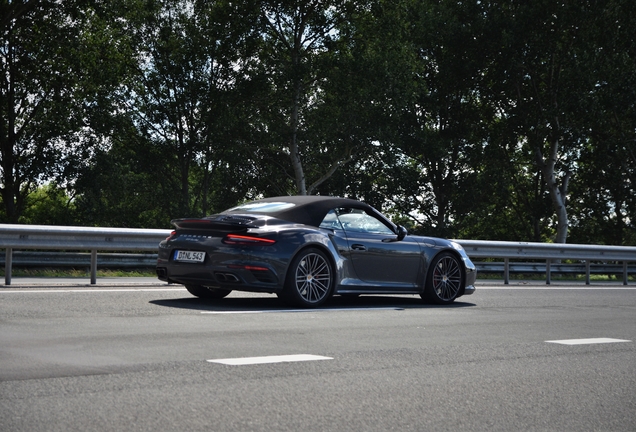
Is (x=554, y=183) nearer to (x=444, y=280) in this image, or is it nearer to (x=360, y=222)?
(x=444, y=280)

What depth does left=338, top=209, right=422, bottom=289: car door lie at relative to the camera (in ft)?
38.5

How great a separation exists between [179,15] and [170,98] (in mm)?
4236

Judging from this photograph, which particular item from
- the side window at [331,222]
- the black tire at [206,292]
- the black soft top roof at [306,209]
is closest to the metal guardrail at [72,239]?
the black tire at [206,292]

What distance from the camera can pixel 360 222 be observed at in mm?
12055

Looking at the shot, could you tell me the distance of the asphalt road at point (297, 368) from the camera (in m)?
4.80

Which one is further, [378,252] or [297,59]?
[297,59]

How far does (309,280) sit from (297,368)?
187 inches

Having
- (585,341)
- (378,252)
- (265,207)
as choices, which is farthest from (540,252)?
(585,341)

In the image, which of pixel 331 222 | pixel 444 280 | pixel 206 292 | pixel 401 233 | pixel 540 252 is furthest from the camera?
pixel 540 252

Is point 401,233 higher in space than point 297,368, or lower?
higher

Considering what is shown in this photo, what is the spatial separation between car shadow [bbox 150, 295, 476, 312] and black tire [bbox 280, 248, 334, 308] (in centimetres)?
13

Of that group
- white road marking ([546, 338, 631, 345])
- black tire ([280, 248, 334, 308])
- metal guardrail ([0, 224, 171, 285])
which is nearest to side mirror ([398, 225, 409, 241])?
black tire ([280, 248, 334, 308])

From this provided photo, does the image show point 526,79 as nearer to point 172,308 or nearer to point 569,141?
point 569,141

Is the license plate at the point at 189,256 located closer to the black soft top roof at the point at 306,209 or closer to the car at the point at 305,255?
the car at the point at 305,255
